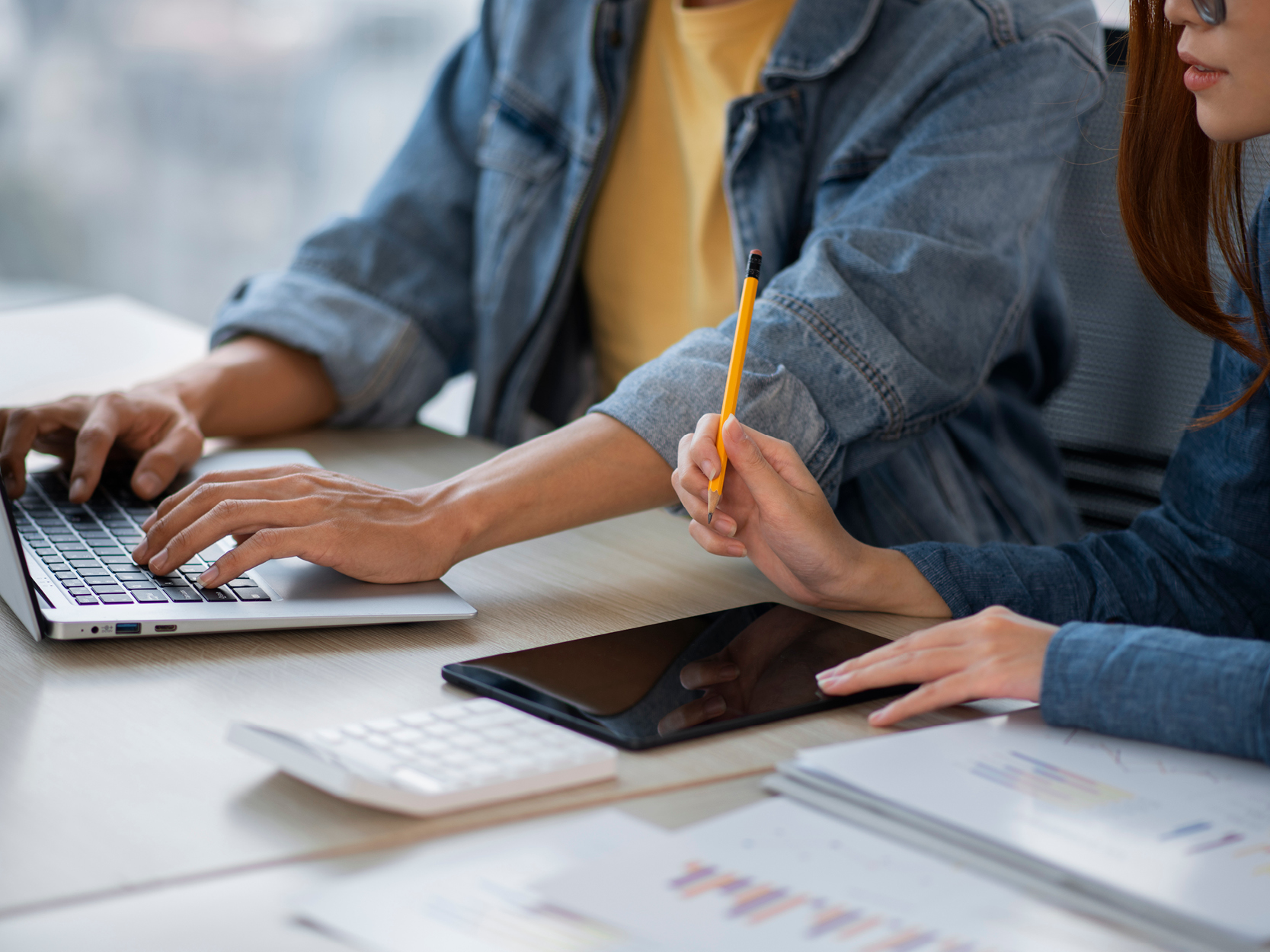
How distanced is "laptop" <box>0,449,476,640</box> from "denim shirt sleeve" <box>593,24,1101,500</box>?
9.4 inches

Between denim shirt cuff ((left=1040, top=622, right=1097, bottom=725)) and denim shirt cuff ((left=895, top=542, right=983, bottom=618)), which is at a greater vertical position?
denim shirt cuff ((left=1040, top=622, right=1097, bottom=725))

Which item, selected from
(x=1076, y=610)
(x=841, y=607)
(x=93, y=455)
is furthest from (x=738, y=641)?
(x=93, y=455)

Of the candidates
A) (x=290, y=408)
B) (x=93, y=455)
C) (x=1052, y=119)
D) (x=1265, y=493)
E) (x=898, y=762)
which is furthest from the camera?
(x=290, y=408)

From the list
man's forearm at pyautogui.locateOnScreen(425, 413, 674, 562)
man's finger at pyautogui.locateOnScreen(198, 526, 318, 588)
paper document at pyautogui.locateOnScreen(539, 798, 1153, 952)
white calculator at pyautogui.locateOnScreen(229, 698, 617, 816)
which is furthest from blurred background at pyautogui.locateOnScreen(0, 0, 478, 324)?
paper document at pyautogui.locateOnScreen(539, 798, 1153, 952)

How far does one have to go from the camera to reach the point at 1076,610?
0.86 meters

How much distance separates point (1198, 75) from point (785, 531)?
0.39 m

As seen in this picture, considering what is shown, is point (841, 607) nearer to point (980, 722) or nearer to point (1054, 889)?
point (980, 722)

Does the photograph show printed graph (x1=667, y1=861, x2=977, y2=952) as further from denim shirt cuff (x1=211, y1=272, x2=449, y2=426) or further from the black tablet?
denim shirt cuff (x1=211, y1=272, x2=449, y2=426)

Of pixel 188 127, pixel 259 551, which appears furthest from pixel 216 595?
pixel 188 127

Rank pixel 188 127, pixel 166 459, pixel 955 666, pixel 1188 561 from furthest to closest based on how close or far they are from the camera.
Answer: pixel 188 127 → pixel 166 459 → pixel 1188 561 → pixel 955 666

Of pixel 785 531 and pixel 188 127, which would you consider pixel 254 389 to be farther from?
pixel 188 127

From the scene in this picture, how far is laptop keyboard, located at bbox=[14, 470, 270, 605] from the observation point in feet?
2.46

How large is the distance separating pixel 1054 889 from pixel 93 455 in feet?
2.53

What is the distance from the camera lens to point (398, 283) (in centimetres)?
133
